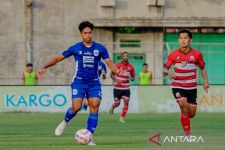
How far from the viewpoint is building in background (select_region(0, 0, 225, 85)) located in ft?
149

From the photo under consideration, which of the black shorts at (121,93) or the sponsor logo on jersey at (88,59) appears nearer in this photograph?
the sponsor logo on jersey at (88,59)

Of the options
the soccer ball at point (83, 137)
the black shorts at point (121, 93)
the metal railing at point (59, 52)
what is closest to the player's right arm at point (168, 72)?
the soccer ball at point (83, 137)

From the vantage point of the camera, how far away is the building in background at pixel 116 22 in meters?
45.6

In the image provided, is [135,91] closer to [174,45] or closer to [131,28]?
[174,45]

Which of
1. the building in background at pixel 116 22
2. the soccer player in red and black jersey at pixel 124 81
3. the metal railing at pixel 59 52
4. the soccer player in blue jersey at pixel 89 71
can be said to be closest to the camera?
the soccer player in blue jersey at pixel 89 71

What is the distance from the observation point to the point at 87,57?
18.2m

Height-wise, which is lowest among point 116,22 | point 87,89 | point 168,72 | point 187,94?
point 187,94

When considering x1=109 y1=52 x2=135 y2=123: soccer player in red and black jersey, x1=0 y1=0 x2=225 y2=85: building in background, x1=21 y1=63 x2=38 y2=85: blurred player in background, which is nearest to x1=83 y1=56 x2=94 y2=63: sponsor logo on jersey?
x1=109 y1=52 x2=135 y2=123: soccer player in red and black jersey

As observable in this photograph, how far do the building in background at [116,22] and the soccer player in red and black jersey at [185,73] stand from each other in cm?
2413

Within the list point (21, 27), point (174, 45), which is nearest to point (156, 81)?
point (174, 45)

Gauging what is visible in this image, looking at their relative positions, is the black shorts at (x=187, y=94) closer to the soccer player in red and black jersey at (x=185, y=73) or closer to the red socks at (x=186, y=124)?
the soccer player in red and black jersey at (x=185, y=73)

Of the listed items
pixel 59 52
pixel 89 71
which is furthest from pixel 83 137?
pixel 59 52

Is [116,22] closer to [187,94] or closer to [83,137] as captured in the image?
[187,94]

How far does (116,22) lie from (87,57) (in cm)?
2925
